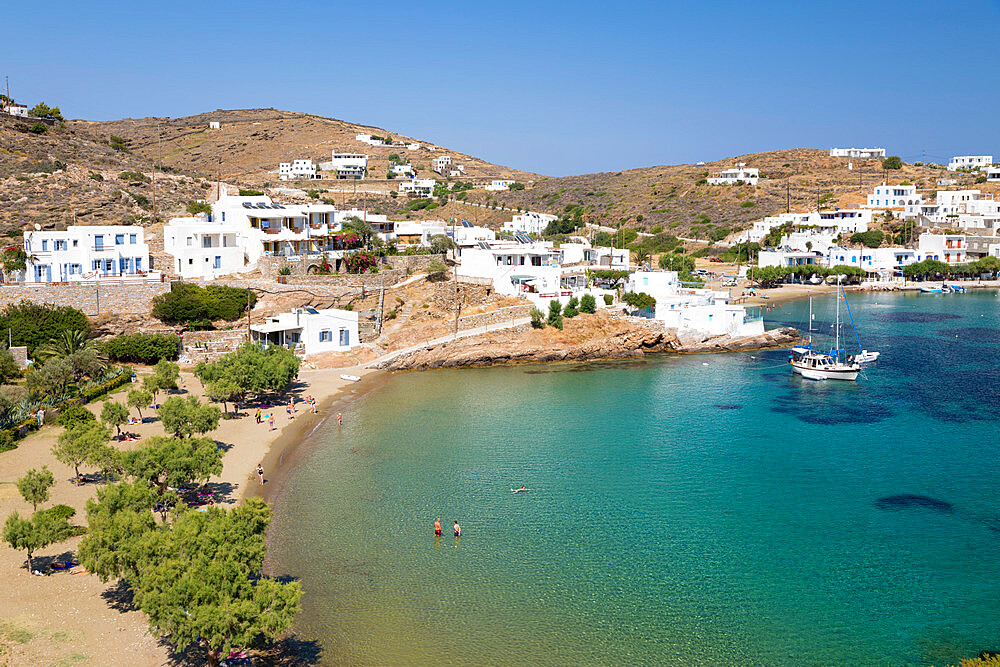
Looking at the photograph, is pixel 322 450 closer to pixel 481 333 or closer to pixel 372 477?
pixel 372 477

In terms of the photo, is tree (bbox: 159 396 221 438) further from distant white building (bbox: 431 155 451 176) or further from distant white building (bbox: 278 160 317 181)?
distant white building (bbox: 431 155 451 176)

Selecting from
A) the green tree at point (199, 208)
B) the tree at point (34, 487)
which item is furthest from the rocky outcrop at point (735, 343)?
the tree at point (34, 487)

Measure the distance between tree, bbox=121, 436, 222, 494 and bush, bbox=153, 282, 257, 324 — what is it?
27.0 metres

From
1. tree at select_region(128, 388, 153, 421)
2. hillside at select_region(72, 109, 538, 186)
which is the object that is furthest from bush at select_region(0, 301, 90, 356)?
hillside at select_region(72, 109, 538, 186)

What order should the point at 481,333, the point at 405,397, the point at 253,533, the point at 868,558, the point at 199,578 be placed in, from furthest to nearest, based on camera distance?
1. the point at 481,333
2. the point at 405,397
3. the point at 868,558
4. the point at 253,533
5. the point at 199,578

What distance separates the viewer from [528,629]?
21.0 meters

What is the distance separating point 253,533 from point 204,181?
81104 millimetres

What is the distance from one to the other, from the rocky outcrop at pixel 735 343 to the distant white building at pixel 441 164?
11725cm

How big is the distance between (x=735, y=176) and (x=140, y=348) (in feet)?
420

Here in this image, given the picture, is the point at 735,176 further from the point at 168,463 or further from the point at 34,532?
the point at 34,532

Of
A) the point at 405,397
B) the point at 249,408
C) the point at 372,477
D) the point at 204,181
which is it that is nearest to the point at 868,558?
the point at 372,477

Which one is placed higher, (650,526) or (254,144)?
(254,144)

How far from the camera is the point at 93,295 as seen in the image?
5175 centimetres

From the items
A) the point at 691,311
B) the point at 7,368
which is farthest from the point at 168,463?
the point at 691,311
